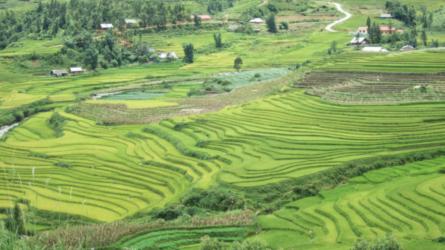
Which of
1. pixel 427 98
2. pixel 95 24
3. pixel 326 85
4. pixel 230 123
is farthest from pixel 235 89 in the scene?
pixel 95 24

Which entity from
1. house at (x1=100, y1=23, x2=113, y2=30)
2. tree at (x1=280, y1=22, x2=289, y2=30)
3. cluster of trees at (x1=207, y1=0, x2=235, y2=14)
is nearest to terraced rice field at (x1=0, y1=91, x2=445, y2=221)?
→ house at (x1=100, y1=23, x2=113, y2=30)

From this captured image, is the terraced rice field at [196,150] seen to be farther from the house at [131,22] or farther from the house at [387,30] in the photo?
the house at [131,22]

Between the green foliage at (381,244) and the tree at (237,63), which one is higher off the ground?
the green foliage at (381,244)

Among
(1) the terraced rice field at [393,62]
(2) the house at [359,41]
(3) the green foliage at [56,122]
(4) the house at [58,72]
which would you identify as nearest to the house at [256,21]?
(2) the house at [359,41]

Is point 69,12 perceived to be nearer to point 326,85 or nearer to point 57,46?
point 57,46

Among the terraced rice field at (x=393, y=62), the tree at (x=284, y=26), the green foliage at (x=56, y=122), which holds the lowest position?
the green foliage at (x=56, y=122)

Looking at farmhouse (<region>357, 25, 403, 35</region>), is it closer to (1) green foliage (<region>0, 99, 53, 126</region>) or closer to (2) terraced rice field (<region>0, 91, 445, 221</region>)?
(2) terraced rice field (<region>0, 91, 445, 221</region>)

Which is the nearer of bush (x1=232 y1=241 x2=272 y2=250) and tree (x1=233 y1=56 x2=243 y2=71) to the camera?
bush (x1=232 y1=241 x2=272 y2=250)
